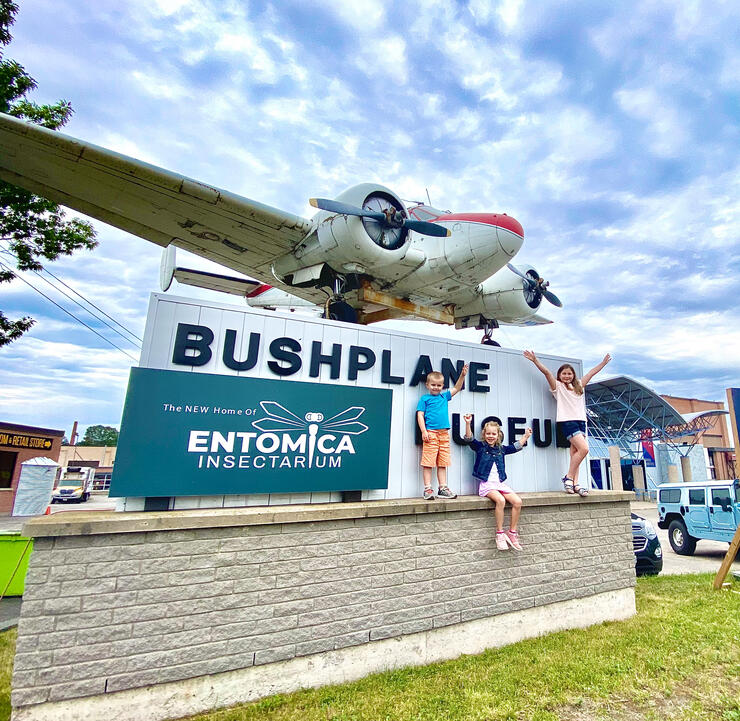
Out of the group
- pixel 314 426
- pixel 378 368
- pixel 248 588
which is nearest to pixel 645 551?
pixel 378 368

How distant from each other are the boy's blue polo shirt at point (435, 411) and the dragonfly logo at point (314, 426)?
0.75 meters

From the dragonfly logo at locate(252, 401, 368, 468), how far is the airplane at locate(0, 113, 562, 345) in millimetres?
4217

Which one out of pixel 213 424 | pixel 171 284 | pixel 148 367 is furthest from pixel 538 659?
pixel 171 284

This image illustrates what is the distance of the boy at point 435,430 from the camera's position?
14.6 ft

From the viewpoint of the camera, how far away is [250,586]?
3.26 metres

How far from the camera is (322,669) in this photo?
135 inches

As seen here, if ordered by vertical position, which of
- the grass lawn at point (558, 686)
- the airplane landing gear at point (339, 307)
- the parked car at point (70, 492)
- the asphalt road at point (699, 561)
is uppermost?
the airplane landing gear at point (339, 307)

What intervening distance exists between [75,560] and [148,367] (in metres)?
1.47

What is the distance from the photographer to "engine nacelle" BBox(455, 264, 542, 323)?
→ 35.5 feet

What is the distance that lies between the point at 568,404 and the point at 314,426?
137 inches

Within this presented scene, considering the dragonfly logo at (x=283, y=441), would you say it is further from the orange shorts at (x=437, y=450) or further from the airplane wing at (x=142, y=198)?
the airplane wing at (x=142, y=198)

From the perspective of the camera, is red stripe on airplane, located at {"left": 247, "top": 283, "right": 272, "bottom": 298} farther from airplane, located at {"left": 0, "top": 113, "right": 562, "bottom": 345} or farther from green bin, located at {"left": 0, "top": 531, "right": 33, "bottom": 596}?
green bin, located at {"left": 0, "top": 531, "right": 33, "bottom": 596}

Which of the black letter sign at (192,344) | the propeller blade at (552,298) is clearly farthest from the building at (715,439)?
the black letter sign at (192,344)

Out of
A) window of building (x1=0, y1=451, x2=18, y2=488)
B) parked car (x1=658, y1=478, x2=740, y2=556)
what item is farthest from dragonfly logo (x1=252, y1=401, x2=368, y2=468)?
window of building (x1=0, y1=451, x2=18, y2=488)
